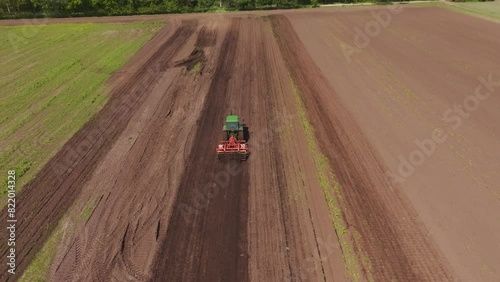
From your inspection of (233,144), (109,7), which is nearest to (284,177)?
(233,144)

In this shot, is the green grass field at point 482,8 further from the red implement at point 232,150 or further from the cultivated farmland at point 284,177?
the red implement at point 232,150

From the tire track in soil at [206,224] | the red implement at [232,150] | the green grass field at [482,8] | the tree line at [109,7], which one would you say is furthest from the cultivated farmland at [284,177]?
the tree line at [109,7]

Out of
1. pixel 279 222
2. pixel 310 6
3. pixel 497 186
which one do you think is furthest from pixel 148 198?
pixel 310 6

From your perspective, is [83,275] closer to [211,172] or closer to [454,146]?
[211,172]

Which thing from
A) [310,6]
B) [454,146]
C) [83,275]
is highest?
[310,6]

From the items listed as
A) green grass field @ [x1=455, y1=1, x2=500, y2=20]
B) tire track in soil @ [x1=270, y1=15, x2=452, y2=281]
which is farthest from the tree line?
tire track in soil @ [x1=270, y1=15, x2=452, y2=281]

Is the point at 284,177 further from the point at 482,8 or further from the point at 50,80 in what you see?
the point at 482,8
